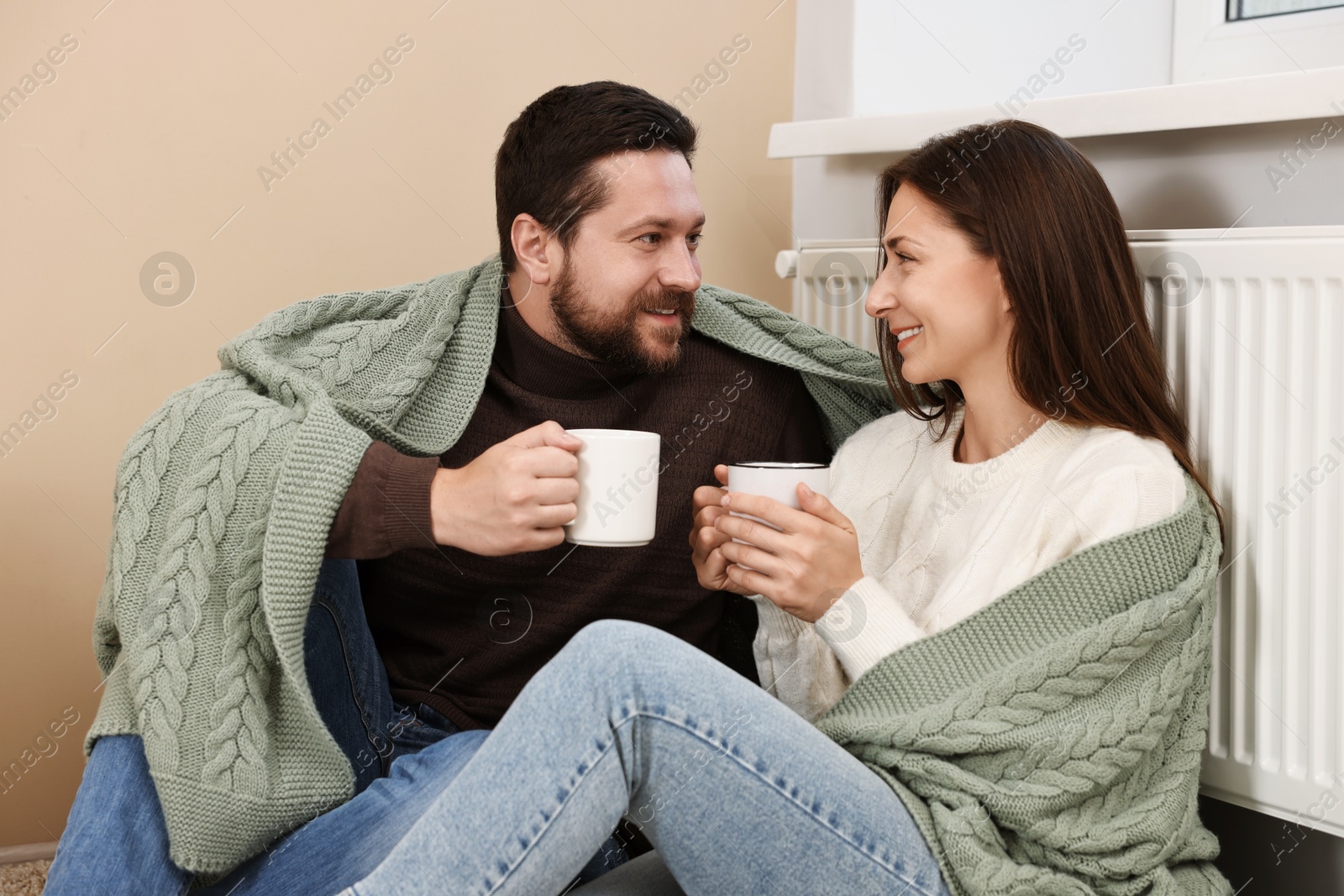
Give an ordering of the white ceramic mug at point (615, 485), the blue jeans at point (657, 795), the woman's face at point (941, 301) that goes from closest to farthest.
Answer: the blue jeans at point (657, 795), the white ceramic mug at point (615, 485), the woman's face at point (941, 301)

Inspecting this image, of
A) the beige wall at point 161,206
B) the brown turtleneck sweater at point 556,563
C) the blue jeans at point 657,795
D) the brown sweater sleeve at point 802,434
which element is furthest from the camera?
the beige wall at point 161,206

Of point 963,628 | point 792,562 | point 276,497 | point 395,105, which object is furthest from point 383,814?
point 395,105

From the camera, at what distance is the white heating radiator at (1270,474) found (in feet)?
3.62

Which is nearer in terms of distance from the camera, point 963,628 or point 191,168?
point 963,628

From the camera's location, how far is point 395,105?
5.78 ft

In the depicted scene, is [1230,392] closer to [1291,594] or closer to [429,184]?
[1291,594]

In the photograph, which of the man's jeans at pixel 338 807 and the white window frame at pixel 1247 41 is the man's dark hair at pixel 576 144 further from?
the white window frame at pixel 1247 41

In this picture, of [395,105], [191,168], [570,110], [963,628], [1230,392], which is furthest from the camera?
[395,105]

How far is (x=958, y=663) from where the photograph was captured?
1.03 meters

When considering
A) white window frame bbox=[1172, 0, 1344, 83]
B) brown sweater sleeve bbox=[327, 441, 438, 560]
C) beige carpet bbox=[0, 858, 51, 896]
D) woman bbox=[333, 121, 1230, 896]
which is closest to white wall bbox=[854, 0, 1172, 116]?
white window frame bbox=[1172, 0, 1344, 83]

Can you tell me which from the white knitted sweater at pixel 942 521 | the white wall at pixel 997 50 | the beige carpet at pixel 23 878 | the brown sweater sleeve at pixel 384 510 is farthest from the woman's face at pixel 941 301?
the beige carpet at pixel 23 878

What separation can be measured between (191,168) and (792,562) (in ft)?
3.63

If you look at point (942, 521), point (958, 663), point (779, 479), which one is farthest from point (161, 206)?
point (958, 663)

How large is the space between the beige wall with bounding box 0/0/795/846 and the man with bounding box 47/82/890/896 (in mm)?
356
